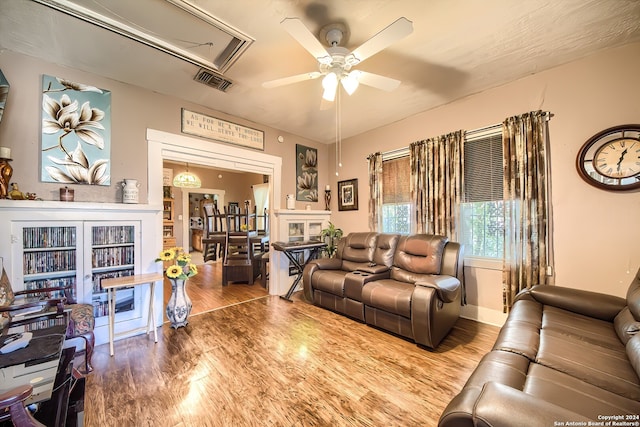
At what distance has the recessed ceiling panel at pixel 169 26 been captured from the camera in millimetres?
1638

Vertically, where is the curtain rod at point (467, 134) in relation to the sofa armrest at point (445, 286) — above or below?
above

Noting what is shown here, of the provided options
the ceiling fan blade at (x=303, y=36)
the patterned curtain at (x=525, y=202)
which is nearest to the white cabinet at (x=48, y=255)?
the ceiling fan blade at (x=303, y=36)

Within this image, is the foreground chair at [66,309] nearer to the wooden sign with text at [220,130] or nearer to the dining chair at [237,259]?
the wooden sign with text at [220,130]

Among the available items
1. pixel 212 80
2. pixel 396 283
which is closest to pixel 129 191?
pixel 212 80

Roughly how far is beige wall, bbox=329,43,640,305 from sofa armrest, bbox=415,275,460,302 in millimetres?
742

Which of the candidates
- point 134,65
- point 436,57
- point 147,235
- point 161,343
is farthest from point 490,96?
point 161,343

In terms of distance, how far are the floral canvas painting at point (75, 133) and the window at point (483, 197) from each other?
4214mm

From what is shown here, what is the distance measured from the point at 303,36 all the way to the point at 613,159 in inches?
114

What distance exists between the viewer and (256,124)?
148 inches

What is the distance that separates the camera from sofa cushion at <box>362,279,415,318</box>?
2350 millimetres

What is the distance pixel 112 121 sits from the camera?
2.56 m

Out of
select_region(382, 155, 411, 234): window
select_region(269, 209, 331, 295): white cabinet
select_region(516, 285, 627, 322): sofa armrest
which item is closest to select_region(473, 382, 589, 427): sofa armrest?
select_region(516, 285, 627, 322): sofa armrest

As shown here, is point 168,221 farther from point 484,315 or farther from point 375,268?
point 484,315

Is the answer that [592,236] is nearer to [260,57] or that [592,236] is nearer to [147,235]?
[260,57]
